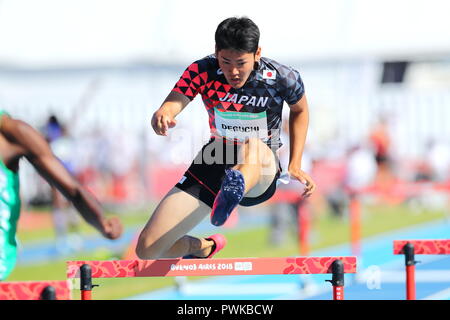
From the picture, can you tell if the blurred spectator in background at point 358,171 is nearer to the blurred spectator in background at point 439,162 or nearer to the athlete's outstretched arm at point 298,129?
the blurred spectator in background at point 439,162

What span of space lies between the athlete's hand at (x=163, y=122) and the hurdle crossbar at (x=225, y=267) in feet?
2.75

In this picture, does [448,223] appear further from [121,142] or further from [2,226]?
[2,226]

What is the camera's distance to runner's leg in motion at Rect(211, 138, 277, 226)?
523 centimetres

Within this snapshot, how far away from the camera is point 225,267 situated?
5.40 meters

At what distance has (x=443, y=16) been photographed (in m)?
22.1

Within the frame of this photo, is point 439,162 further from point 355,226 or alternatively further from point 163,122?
point 163,122

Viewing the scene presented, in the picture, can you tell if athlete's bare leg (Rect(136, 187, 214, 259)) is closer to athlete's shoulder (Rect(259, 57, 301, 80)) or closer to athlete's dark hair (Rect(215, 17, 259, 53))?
athlete's shoulder (Rect(259, 57, 301, 80))

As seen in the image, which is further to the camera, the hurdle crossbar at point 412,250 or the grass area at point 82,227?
the grass area at point 82,227

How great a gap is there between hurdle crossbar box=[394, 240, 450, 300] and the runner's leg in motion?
Result: 3.45 feet

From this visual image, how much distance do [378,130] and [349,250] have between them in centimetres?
648

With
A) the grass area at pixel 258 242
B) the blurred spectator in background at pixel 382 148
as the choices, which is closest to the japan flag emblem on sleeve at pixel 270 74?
the grass area at pixel 258 242

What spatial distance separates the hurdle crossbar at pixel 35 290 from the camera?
416 cm

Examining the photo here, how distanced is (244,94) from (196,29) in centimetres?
1817
